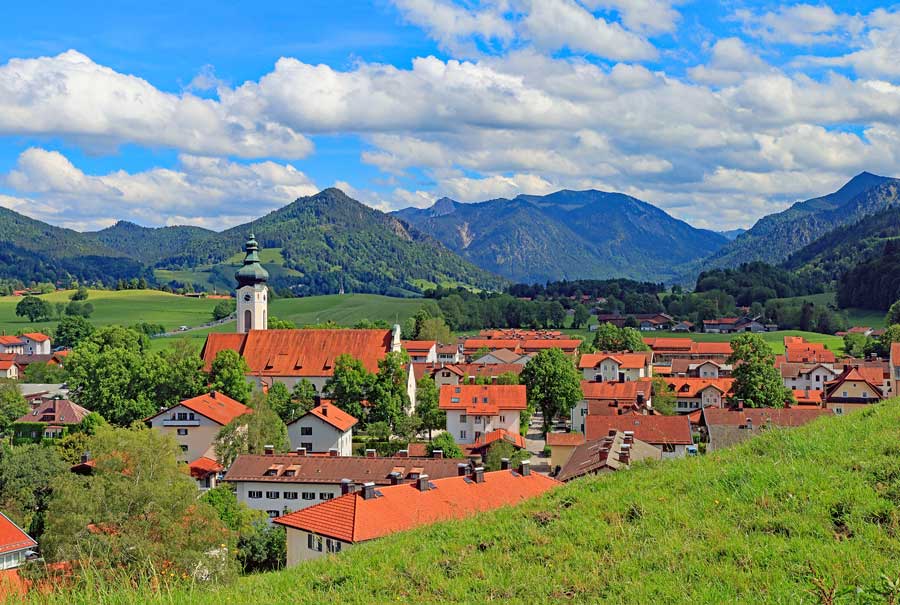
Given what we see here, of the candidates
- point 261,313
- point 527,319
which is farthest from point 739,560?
point 527,319

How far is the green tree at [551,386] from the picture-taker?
2697 inches

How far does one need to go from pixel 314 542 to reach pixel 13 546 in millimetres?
15718

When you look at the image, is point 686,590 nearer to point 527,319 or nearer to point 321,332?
point 321,332

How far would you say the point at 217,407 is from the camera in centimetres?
5888

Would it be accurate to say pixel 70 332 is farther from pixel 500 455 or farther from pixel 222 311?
pixel 500 455

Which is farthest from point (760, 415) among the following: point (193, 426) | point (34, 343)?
point (34, 343)

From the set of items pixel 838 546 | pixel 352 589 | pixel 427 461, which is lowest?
pixel 427 461

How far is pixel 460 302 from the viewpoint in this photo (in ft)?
639

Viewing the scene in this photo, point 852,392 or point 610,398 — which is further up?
point 852,392

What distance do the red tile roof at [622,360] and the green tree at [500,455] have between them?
136ft

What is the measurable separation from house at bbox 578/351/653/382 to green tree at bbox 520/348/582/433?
2317 cm

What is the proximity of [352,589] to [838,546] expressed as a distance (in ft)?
19.6

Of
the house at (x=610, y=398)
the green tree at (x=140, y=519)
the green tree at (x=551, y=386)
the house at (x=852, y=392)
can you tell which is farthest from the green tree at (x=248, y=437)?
the house at (x=852, y=392)

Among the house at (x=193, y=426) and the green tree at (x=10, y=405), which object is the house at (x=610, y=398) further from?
the green tree at (x=10, y=405)
